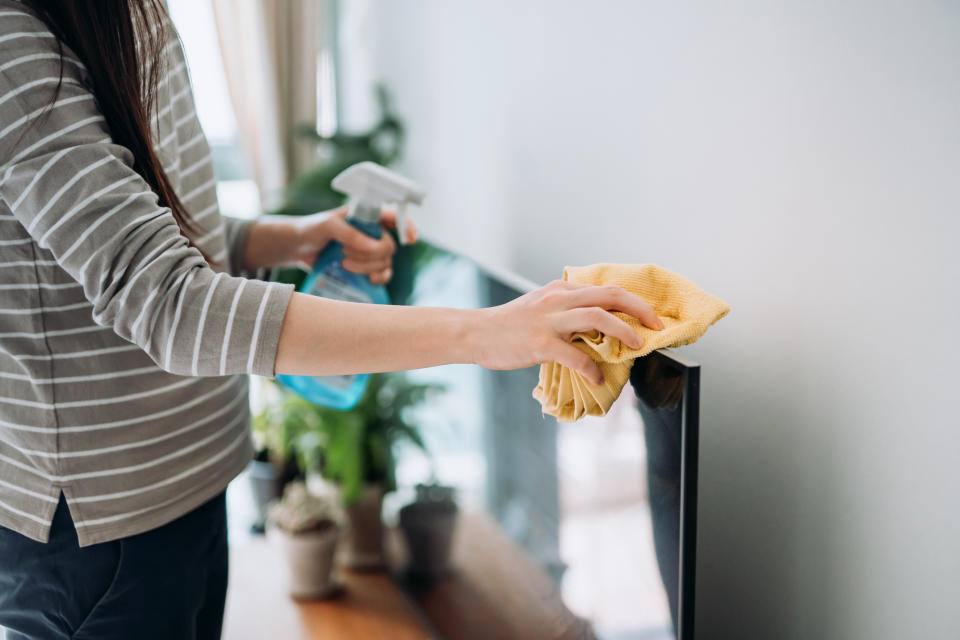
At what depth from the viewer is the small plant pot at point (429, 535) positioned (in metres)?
1.41

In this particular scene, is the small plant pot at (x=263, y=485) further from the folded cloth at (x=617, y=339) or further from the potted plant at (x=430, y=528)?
the folded cloth at (x=617, y=339)

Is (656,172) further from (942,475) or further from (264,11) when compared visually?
(264,11)

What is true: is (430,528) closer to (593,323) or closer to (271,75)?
(593,323)

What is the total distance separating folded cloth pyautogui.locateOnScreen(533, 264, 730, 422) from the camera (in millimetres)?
643

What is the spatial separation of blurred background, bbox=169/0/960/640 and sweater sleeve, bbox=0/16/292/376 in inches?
20.2

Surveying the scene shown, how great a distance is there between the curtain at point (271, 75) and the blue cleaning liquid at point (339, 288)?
1.23 metres

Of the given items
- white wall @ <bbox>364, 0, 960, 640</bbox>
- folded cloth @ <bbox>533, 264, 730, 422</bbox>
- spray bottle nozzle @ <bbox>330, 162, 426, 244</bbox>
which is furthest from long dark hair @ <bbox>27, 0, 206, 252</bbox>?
white wall @ <bbox>364, 0, 960, 640</bbox>

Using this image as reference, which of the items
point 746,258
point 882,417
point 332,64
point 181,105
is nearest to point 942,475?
point 882,417

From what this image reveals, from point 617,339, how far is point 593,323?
4 cm

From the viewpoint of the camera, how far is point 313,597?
1689 millimetres

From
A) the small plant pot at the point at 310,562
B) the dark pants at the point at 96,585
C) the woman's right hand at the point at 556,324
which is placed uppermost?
the woman's right hand at the point at 556,324

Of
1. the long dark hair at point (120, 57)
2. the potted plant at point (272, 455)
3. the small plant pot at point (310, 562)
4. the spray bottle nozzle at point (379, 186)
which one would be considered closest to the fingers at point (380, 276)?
the spray bottle nozzle at point (379, 186)

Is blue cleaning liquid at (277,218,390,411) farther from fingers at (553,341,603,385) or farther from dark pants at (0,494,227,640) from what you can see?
fingers at (553,341,603,385)

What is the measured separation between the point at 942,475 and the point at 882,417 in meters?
0.07
